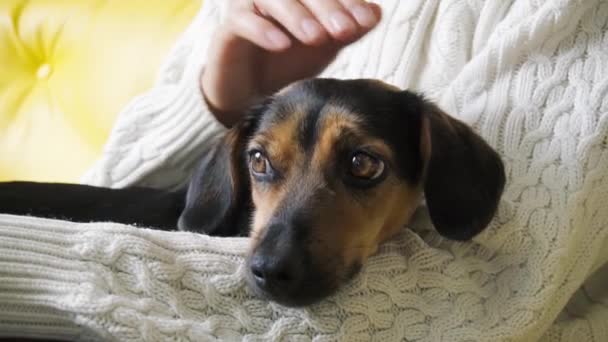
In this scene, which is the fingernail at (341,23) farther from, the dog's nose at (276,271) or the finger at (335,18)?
the dog's nose at (276,271)

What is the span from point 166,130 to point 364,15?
461 mm

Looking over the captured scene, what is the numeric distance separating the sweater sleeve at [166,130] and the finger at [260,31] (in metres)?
0.14

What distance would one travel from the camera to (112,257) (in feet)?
2.71

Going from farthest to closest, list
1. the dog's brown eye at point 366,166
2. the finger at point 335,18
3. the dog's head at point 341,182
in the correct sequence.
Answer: the finger at point 335,18 → the dog's brown eye at point 366,166 → the dog's head at point 341,182

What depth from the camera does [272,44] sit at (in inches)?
46.4

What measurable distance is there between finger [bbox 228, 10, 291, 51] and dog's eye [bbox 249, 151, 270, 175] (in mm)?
196

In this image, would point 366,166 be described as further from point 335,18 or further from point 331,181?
point 335,18

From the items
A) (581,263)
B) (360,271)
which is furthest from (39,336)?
(581,263)

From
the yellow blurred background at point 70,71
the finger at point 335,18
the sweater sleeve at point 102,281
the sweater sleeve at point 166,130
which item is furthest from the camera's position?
the yellow blurred background at point 70,71

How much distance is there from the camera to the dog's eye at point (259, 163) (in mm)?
1086

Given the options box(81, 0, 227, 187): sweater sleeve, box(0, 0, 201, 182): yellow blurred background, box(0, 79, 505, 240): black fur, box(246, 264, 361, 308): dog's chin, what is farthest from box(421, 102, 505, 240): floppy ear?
box(0, 0, 201, 182): yellow blurred background

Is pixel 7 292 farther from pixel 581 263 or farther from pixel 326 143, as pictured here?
pixel 581 263

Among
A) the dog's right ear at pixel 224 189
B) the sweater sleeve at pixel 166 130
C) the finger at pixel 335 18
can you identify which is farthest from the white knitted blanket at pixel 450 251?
the sweater sleeve at pixel 166 130

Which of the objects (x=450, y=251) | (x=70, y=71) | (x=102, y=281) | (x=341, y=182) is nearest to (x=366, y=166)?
(x=341, y=182)
